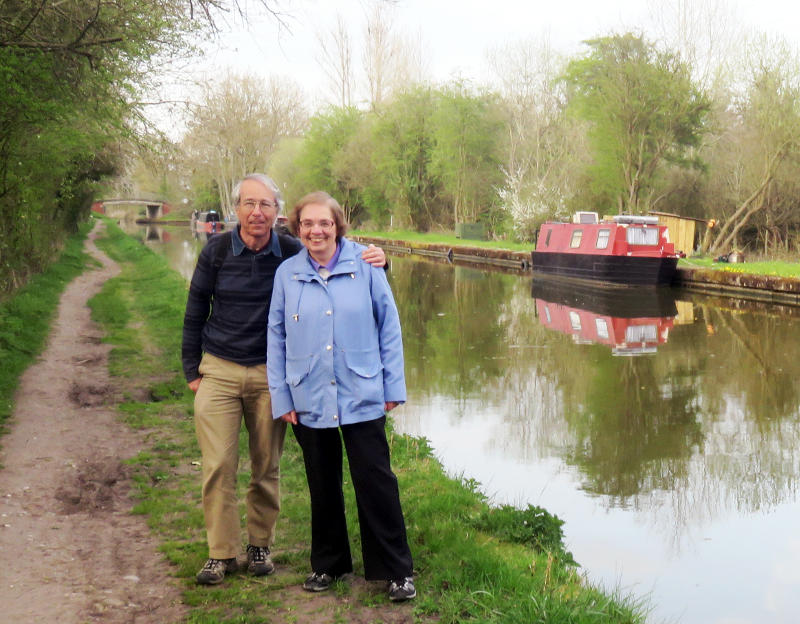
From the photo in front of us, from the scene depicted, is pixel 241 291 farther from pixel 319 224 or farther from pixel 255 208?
pixel 319 224

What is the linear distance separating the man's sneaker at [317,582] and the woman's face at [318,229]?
141cm

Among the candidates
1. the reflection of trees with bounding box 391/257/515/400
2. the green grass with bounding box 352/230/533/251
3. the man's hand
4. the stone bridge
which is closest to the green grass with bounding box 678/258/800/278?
the reflection of trees with bounding box 391/257/515/400

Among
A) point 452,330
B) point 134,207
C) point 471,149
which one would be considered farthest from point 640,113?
point 134,207

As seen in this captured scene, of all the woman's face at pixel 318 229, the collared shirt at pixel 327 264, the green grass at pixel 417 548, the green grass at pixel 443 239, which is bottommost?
the green grass at pixel 417 548

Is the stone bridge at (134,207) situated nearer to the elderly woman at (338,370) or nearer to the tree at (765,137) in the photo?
the tree at (765,137)

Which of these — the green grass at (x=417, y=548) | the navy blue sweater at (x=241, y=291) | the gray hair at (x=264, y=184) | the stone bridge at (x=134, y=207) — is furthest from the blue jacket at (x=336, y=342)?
the stone bridge at (x=134, y=207)

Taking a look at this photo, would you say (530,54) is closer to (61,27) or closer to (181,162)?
(181,162)

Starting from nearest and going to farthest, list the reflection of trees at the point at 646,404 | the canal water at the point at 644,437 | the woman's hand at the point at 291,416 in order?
1. the woman's hand at the point at 291,416
2. the canal water at the point at 644,437
3. the reflection of trees at the point at 646,404

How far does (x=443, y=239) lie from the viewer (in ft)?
130

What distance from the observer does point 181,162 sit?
12.0m

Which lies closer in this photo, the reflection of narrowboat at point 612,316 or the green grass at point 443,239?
the reflection of narrowboat at point 612,316

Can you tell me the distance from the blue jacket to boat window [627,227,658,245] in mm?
18517

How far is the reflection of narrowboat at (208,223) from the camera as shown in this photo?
51.1 meters

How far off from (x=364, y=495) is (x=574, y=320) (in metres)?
12.2
